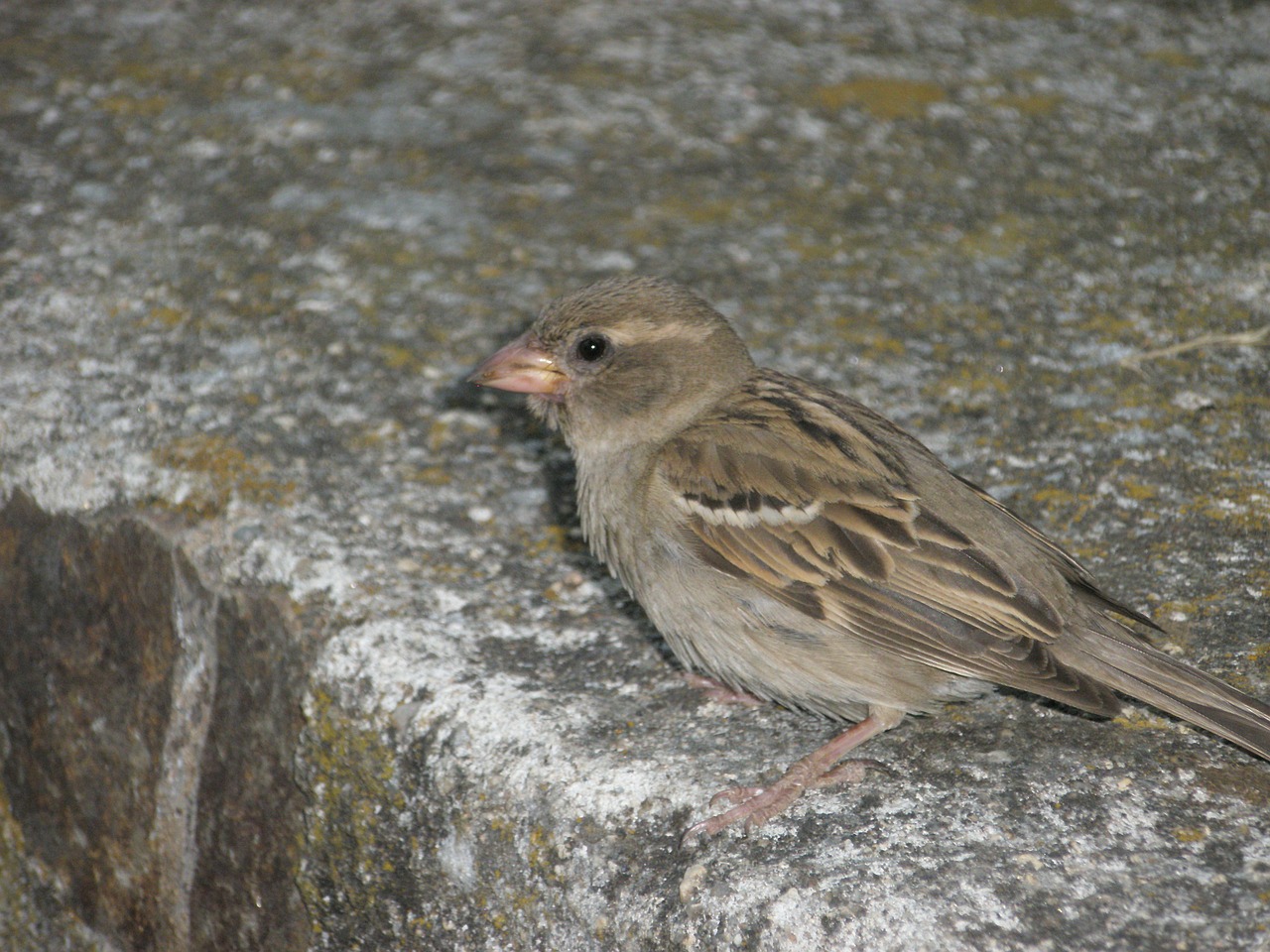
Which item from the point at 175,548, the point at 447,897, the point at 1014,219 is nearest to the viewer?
the point at 447,897

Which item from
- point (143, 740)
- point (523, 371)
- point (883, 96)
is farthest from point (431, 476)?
point (883, 96)

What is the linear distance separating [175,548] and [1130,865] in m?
2.19

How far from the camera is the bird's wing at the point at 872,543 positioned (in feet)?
8.98

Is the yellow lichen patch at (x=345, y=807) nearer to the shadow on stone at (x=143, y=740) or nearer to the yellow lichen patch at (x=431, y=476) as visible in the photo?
the shadow on stone at (x=143, y=740)

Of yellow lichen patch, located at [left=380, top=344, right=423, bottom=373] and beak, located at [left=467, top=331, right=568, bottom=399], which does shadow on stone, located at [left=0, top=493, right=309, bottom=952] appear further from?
yellow lichen patch, located at [left=380, top=344, right=423, bottom=373]

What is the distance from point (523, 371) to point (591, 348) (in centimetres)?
18

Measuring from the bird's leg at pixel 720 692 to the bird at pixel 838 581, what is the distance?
10mm

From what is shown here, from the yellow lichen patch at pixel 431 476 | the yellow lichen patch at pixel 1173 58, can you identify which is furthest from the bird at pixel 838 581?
the yellow lichen patch at pixel 1173 58

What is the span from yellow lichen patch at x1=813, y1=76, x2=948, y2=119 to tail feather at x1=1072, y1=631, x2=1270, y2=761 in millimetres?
2820

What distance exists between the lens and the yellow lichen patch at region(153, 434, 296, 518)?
10.9ft

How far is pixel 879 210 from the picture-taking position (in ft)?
15.0

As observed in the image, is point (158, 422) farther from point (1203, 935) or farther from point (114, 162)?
point (1203, 935)

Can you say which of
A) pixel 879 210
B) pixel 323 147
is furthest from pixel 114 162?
pixel 879 210

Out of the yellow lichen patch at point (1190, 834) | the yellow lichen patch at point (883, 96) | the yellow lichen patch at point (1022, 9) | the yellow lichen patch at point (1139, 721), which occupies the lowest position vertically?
the yellow lichen patch at point (1139, 721)
